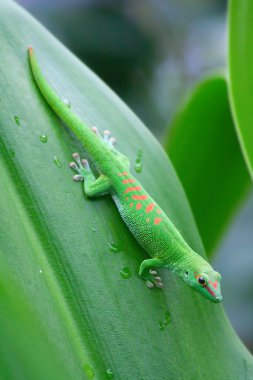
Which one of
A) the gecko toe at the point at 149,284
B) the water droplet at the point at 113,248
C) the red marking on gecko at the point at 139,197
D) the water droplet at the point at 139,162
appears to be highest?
the water droplet at the point at 139,162

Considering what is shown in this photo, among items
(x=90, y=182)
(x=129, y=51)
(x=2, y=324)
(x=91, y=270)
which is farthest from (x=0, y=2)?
(x=129, y=51)

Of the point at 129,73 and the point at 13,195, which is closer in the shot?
the point at 13,195

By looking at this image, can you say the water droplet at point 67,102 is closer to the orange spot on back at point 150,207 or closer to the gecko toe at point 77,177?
the gecko toe at point 77,177

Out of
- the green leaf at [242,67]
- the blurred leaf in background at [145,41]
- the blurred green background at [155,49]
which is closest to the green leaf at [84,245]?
the green leaf at [242,67]

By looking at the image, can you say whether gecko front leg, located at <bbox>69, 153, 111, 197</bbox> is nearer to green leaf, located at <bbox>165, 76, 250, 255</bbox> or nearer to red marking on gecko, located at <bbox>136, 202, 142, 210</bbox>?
red marking on gecko, located at <bbox>136, 202, 142, 210</bbox>

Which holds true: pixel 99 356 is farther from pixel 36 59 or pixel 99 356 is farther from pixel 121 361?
pixel 36 59

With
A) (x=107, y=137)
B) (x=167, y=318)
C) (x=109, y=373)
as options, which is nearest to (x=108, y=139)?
(x=107, y=137)
